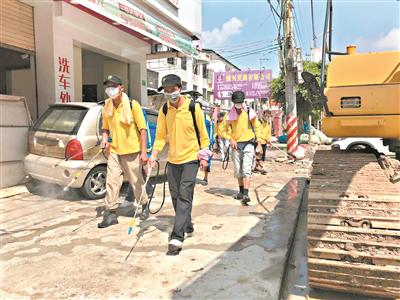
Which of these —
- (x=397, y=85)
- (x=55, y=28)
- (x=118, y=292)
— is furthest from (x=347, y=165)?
(x=55, y=28)

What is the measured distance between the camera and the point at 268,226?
4641 millimetres

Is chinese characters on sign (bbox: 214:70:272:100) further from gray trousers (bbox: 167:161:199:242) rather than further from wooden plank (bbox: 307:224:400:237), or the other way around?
wooden plank (bbox: 307:224:400:237)

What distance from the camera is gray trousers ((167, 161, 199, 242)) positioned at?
3.75 metres

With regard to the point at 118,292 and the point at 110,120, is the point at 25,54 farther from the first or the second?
the point at 118,292

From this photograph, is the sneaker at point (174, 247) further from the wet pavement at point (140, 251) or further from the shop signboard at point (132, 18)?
the shop signboard at point (132, 18)

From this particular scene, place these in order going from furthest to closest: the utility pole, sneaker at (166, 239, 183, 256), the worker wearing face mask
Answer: the utility pole, the worker wearing face mask, sneaker at (166, 239, 183, 256)

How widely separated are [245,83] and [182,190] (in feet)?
83.2

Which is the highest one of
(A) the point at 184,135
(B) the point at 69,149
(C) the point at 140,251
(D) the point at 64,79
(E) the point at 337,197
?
(D) the point at 64,79

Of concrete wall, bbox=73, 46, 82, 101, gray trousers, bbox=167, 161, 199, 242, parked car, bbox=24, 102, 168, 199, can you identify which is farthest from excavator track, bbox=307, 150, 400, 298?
concrete wall, bbox=73, 46, 82, 101

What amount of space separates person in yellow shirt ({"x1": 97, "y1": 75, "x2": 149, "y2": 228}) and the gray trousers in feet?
2.16

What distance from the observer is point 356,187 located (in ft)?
10.3

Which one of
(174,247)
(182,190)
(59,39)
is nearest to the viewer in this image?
(174,247)

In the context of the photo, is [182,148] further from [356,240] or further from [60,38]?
[60,38]

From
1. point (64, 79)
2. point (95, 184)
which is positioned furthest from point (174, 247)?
point (64, 79)
